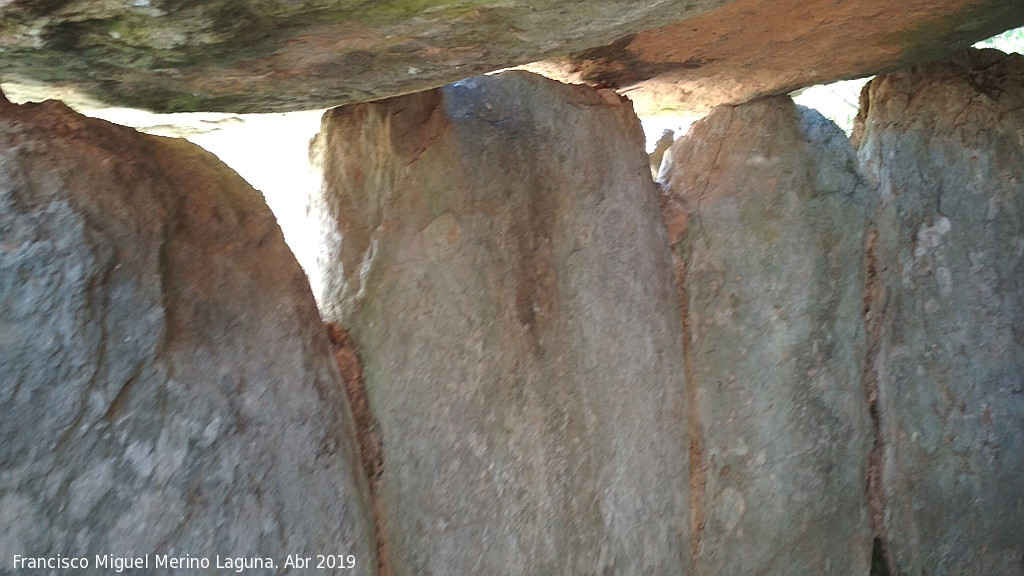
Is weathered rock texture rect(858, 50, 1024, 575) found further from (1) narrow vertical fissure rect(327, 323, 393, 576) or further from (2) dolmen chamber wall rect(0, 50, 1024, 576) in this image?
(1) narrow vertical fissure rect(327, 323, 393, 576)

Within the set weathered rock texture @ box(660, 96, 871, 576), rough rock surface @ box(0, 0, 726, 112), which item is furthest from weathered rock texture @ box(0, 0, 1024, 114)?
weathered rock texture @ box(660, 96, 871, 576)

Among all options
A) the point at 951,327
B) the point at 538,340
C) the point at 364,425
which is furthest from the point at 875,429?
the point at 364,425

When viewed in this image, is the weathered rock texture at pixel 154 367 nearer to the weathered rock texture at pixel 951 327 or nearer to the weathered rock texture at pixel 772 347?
the weathered rock texture at pixel 772 347

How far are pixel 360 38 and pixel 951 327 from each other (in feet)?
5.86

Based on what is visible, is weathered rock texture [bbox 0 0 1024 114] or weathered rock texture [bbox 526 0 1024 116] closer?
weathered rock texture [bbox 0 0 1024 114]

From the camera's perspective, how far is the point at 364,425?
1.68 m

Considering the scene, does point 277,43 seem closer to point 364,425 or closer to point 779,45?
point 364,425

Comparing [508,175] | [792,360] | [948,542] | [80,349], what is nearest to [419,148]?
[508,175]

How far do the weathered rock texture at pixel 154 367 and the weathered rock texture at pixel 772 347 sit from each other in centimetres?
96

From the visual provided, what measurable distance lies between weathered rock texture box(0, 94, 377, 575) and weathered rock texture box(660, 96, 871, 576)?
3.14 feet

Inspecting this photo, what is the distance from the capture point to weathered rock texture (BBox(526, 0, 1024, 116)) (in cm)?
184

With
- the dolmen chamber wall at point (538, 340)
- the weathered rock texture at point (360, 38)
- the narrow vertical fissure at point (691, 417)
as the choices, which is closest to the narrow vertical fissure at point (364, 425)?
the dolmen chamber wall at point (538, 340)

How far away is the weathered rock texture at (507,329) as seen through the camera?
170 cm

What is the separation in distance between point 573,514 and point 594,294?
0.49 m
